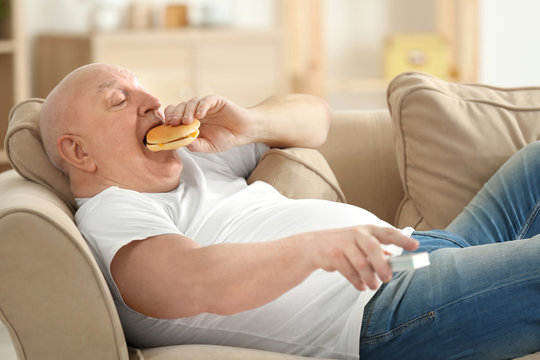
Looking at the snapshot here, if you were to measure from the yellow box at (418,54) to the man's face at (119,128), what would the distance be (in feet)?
10.2

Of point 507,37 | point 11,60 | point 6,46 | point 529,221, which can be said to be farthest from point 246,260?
point 507,37

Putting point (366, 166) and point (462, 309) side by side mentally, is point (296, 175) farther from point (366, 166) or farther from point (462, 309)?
point (462, 309)

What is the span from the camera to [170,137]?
1673 mm

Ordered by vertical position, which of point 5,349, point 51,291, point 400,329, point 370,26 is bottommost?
point 5,349

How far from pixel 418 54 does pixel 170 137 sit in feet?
10.6

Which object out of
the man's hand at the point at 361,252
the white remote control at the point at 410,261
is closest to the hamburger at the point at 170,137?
the man's hand at the point at 361,252

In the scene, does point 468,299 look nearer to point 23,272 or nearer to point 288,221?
point 288,221

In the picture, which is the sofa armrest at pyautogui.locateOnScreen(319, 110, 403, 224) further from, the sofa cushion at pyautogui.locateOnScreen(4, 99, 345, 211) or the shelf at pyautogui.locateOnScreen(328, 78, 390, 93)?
the shelf at pyautogui.locateOnScreen(328, 78, 390, 93)

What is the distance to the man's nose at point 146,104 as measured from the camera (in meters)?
1.74

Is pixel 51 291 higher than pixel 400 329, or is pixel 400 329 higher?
pixel 51 291

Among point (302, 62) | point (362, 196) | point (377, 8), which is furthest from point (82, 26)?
point (362, 196)

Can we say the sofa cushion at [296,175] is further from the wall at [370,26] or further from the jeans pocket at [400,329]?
the wall at [370,26]

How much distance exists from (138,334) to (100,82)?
0.54 m

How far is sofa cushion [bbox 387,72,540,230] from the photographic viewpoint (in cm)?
208
